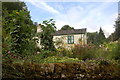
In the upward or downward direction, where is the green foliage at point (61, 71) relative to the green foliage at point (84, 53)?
downward

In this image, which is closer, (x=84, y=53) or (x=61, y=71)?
(x=61, y=71)

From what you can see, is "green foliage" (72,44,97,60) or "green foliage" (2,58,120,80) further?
"green foliage" (72,44,97,60)

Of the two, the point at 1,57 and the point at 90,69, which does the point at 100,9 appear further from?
the point at 1,57

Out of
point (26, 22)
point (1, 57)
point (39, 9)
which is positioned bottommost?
point (1, 57)

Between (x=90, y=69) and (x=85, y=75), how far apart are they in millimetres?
157

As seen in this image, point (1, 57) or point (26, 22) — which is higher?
point (26, 22)

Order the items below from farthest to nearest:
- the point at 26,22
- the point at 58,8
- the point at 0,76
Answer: the point at 58,8
the point at 26,22
the point at 0,76

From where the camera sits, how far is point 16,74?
262cm

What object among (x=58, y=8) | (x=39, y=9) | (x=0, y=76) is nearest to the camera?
(x=0, y=76)

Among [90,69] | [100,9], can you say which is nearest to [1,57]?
[90,69]

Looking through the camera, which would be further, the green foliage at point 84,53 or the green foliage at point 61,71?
the green foliage at point 84,53

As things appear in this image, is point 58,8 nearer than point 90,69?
No

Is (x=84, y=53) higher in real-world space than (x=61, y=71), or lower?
higher

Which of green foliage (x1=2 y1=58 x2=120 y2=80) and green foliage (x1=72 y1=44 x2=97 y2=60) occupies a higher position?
green foliage (x1=72 y1=44 x2=97 y2=60)
